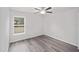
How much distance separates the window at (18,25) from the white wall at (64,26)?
2371mm

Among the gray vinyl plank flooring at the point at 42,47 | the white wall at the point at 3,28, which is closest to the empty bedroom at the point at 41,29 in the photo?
the gray vinyl plank flooring at the point at 42,47

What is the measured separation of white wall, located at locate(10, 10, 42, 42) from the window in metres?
0.33

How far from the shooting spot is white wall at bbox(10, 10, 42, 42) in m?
4.27

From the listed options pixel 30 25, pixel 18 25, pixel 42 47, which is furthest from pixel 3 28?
pixel 30 25

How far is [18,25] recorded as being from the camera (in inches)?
184

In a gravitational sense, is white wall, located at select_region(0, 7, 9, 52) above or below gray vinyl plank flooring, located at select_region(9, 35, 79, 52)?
above

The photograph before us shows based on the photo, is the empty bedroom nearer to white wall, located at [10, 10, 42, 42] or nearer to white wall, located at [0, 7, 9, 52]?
white wall, located at [10, 10, 42, 42]

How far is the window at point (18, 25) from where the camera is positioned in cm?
454

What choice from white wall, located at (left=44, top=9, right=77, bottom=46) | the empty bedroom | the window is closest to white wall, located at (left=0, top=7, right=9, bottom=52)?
the empty bedroom

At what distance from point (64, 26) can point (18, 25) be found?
3109 mm

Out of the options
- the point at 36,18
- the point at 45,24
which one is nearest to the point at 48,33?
the point at 45,24

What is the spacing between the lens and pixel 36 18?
5.86m

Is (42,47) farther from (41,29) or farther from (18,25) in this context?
(41,29)
